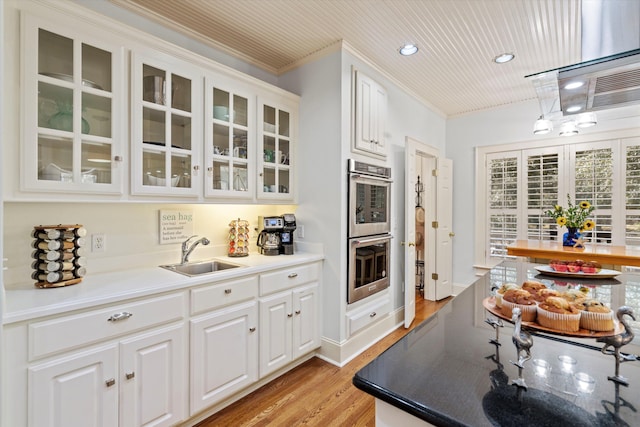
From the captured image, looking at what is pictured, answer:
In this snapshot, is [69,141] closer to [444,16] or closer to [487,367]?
[487,367]

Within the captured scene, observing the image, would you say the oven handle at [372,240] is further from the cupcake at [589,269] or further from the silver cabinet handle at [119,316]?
the silver cabinet handle at [119,316]

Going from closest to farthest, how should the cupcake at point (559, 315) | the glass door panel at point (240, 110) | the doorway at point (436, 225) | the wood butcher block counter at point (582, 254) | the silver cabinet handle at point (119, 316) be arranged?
1. the cupcake at point (559, 315)
2. the silver cabinet handle at point (119, 316)
3. the glass door panel at point (240, 110)
4. the wood butcher block counter at point (582, 254)
5. the doorway at point (436, 225)

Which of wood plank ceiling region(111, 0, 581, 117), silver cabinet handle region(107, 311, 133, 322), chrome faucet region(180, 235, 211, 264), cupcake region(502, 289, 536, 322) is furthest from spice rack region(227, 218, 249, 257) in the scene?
cupcake region(502, 289, 536, 322)

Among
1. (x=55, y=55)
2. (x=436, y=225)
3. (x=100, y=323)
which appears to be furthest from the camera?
(x=436, y=225)

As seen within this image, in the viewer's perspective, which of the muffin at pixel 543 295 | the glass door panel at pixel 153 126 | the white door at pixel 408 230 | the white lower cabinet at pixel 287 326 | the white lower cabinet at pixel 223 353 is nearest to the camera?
the muffin at pixel 543 295

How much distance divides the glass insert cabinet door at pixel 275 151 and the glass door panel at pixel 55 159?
125 centimetres

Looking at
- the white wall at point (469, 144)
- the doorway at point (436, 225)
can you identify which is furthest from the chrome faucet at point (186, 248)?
the white wall at point (469, 144)

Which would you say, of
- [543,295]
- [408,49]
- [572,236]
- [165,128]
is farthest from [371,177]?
[572,236]

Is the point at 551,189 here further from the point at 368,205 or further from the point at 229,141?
the point at 229,141

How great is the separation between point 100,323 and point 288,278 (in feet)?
4.05

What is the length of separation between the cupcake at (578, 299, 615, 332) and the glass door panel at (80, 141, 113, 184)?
2250 mm

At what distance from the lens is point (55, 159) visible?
1595 mm

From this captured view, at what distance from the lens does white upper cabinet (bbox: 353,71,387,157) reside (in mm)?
2729

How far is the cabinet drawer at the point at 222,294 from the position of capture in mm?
1812
